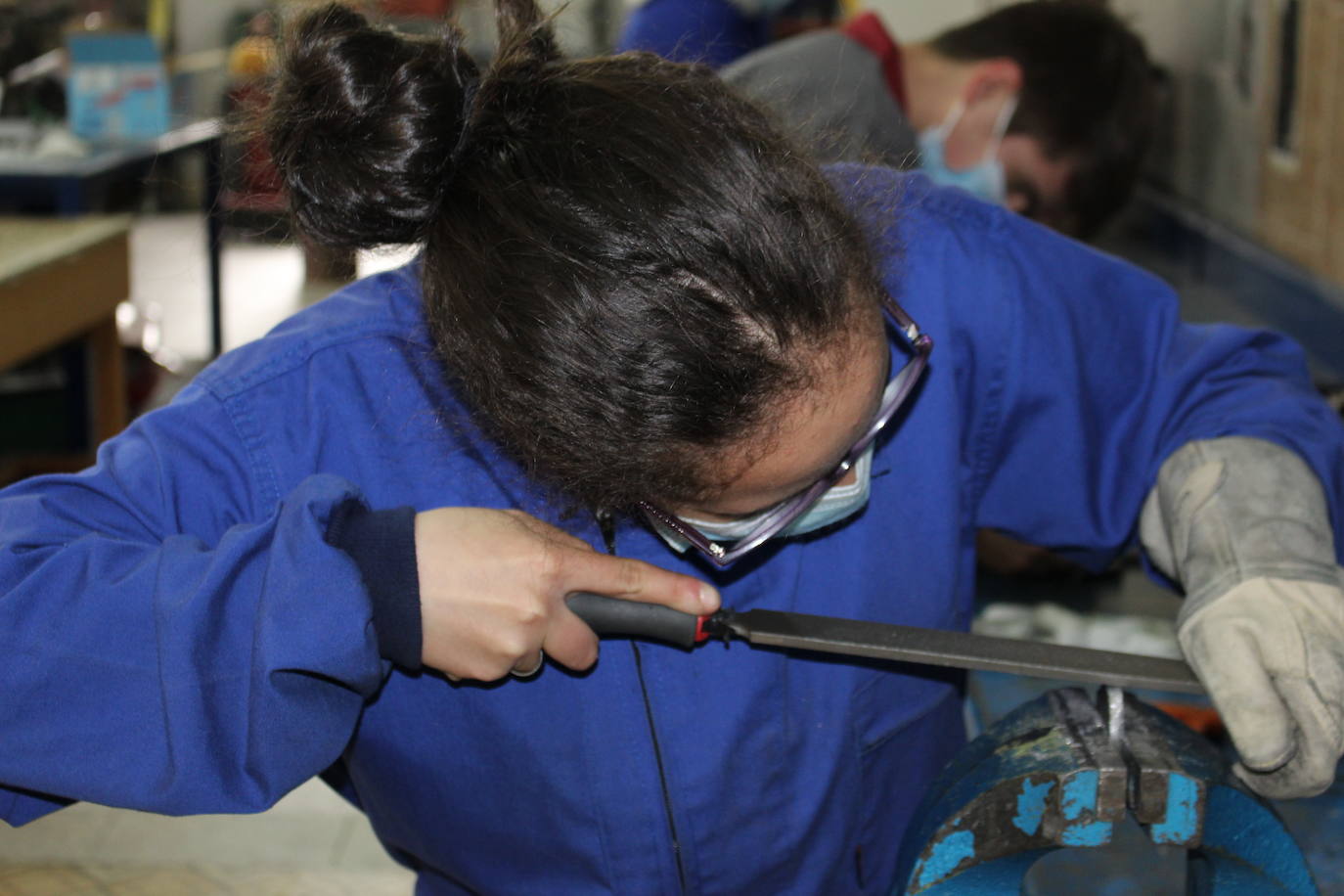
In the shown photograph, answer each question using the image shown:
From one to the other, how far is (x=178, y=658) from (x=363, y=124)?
40 centimetres

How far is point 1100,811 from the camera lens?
866 mm

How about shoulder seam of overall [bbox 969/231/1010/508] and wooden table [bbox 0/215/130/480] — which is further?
wooden table [bbox 0/215/130/480]

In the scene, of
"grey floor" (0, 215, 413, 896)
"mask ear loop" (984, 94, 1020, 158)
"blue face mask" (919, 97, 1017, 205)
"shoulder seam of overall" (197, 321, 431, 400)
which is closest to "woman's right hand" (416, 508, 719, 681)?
"shoulder seam of overall" (197, 321, 431, 400)

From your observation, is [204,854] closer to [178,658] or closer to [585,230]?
[178,658]

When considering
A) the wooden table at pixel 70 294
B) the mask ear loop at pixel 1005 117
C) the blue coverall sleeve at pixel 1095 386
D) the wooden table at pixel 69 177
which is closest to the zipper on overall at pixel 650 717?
the blue coverall sleeve at pixel 1095 386

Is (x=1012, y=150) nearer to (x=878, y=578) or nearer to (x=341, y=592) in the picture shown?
(x=878, y=578)

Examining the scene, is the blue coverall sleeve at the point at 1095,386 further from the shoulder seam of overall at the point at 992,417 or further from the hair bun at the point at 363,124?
the hair bun at the point at 363,124

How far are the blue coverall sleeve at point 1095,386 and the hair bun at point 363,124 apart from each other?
19.6 inches

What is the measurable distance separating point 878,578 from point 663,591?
0.81ft

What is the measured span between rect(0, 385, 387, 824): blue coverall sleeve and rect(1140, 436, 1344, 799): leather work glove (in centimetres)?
64

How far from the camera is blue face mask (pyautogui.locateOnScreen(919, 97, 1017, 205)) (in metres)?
2.26

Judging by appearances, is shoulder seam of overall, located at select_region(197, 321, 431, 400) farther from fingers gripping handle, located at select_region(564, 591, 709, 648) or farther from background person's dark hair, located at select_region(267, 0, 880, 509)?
fingers gripping handle, located at select_region(564, 591, 709, 648)

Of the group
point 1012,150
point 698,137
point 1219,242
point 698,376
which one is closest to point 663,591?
point 698,376

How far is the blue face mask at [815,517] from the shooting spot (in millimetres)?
981
